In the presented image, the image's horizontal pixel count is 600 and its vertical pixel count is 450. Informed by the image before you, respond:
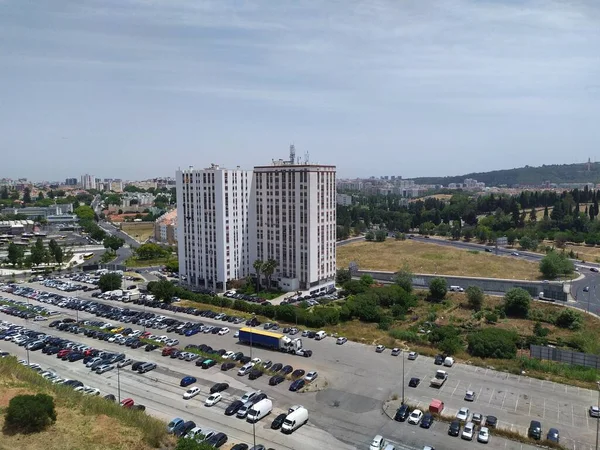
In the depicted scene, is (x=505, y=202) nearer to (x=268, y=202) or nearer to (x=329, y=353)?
(x=268, y=202)

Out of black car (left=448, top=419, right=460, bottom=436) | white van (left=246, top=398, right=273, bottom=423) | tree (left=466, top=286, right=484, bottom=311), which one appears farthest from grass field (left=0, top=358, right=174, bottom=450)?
tree (left=466, top=286, right=484, bottom=311)

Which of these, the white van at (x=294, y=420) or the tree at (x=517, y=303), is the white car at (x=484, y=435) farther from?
the tree at (x=517, y=303)

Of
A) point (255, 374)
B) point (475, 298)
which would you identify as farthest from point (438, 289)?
point (255, 374)

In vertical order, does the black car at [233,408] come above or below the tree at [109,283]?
below

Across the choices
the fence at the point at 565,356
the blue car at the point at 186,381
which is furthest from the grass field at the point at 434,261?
the blue car at the point at 186,381

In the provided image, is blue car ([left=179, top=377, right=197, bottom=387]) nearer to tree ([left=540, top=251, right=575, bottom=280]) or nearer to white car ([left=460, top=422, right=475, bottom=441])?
white car ([left=460, top=422, right=475, bottom=441])

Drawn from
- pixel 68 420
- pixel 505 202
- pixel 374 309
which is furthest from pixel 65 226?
pixel 505 202
